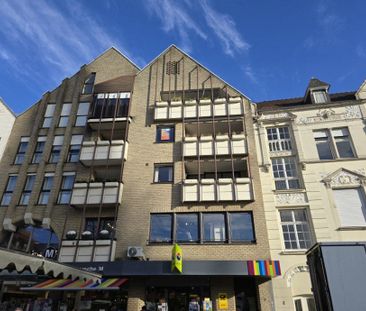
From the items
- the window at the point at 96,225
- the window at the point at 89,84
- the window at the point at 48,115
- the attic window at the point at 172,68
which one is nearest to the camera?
the window at the point at 96,225

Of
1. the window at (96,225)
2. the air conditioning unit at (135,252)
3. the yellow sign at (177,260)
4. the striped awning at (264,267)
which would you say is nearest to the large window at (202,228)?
the air conditioning unit at (135,252)

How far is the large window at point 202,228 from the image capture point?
1577cm

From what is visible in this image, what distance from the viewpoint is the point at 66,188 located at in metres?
18.6

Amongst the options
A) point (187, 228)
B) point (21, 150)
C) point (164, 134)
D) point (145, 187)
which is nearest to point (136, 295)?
point (187, 228)

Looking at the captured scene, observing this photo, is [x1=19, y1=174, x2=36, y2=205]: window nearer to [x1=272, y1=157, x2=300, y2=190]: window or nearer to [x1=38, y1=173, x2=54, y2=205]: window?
[x1=38, y1=173, x2=54, y2=205]: window

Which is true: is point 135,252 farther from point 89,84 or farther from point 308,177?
point 89,84

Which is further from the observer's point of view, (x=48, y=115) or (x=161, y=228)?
(x=48, y=115)

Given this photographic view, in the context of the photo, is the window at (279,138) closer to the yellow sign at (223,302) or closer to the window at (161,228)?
the window at (161,228)

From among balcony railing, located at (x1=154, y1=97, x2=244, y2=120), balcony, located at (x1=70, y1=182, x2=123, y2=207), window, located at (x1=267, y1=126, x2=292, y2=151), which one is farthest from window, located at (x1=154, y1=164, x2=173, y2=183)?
window, located at (x1=267, y1=126, x2=292, y2=151)

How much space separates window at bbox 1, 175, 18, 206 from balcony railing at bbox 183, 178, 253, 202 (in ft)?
38.7

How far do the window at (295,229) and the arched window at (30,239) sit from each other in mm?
13311

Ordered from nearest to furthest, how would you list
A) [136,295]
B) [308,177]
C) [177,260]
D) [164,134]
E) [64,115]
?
[177,260] < [136,295] < [308,177] < [164,134] < [64,115]

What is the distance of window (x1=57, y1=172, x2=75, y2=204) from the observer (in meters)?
18.1

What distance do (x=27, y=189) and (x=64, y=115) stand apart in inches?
242
